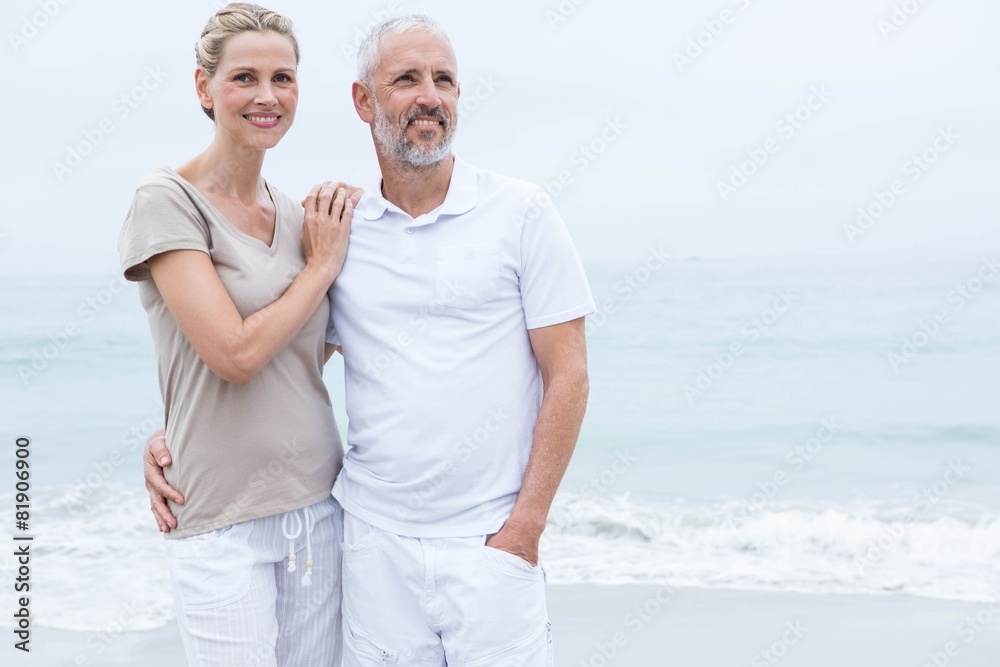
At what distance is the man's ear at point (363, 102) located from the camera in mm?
2346

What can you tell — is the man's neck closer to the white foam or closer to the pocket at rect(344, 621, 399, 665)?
the pocket at rect(344, 621, 399, 665)

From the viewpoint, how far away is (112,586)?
5.68m

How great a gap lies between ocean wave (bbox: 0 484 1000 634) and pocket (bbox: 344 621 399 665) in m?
3.10

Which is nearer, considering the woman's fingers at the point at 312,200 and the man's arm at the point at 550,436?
the man's arm at the point at 550,436

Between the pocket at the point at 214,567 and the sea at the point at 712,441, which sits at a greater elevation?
the pocket at the point at 214,567

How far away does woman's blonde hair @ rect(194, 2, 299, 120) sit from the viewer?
221cm

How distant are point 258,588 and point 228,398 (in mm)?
471

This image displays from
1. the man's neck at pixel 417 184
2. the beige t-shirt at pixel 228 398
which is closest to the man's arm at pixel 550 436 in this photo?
the man's neck at pixel 417 184

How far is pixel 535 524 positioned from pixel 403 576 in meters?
0.36

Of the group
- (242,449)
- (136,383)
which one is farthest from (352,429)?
(136,383)

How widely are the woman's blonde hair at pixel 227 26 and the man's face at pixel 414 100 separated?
30 centimetres

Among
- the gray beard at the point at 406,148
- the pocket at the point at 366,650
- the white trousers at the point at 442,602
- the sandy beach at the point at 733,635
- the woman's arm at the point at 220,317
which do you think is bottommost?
the sandy beach at the point at 733,635

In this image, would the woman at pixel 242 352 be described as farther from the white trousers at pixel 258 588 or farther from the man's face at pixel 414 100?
the man's face at pixel 414 100

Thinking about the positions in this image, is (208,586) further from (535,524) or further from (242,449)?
(535,524)
